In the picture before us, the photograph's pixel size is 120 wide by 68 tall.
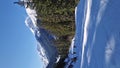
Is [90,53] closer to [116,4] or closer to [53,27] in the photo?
[116,4]

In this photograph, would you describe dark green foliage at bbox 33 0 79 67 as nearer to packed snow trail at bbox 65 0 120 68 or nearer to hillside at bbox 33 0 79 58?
hillside at bbox 33 0 79 58

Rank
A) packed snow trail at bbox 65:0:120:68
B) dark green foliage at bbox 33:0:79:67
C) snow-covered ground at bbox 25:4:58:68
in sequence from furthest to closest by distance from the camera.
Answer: snow-covered ground at bbox 25:4:58:68 → dark green foliage at bbox 33:0:79:67 → packed snow trail at bbox 65:0:120:68

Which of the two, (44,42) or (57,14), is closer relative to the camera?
(57,14)

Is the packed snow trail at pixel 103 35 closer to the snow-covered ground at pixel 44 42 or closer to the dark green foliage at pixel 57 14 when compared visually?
the dark green foliage at pixel 57 14

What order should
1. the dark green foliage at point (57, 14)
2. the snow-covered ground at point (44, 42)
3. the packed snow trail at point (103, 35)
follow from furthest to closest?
the snow-covered ground at point (44, 42), the dark green foliage at point (57, 14), the packed snow trail at point (103, 35)

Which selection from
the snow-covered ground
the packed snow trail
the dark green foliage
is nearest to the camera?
the packed snow trail

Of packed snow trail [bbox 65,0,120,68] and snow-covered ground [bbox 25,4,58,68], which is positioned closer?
packed snow trail [bbox 65,0,120,68]

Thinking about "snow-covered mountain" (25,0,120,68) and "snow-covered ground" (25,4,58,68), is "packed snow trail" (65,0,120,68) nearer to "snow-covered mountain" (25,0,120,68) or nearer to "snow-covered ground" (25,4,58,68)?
"snow-covered mountain" (25,0,120,68)

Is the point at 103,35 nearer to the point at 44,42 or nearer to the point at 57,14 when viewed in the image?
the point at 57,14

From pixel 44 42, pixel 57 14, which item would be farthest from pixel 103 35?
pixel 44 42

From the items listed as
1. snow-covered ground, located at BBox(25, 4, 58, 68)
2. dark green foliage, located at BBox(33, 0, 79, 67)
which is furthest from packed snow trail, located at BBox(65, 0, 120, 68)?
snow-covered ground, located at BBox(25, 4, 58, 68)

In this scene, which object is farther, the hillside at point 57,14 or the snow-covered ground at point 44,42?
the snow-covered ground at point 44,42

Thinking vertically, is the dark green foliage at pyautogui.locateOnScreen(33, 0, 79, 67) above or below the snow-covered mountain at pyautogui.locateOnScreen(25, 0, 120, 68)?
above

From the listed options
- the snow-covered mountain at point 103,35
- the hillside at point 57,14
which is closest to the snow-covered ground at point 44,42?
the hillside at point 57,14
